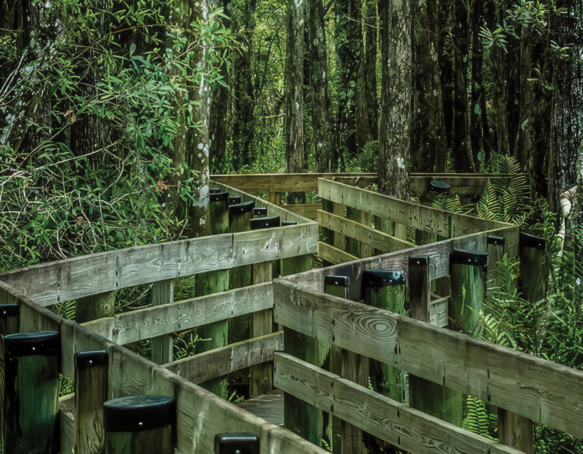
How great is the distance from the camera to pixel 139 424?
→ 2.40 metres

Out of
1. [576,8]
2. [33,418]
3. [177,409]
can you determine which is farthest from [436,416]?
[576,8]

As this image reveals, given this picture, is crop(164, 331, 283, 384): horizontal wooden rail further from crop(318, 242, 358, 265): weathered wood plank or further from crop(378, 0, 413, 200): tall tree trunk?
crop(378, 0, 413, 200): tall tree trunk

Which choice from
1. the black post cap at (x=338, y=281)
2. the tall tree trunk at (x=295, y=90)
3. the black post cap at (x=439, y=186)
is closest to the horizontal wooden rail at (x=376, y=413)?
the black post cap at (x=338, y=281)

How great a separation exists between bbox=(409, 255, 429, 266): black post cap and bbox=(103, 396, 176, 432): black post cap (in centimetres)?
305

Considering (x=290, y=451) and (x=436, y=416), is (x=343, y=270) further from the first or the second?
(x=290, y=451)

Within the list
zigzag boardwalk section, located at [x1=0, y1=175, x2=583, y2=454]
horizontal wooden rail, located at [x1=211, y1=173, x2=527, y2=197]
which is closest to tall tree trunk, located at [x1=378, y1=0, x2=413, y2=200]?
horizontal wooden rail, located at [x1=211, y1=173, x2=527, y2=197]

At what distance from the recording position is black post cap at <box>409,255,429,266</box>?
513 cm

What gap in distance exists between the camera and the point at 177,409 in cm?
249

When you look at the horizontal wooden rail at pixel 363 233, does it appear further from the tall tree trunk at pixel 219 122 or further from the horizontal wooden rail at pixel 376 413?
the tall tree trunk at pixel 219 122

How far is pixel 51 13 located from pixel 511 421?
6.44m

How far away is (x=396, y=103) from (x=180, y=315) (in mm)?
7031

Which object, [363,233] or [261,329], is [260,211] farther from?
[261,329]

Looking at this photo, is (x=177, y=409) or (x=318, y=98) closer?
(x=177, y=409)

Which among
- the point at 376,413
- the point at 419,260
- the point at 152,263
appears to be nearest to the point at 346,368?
the point at 376,413
